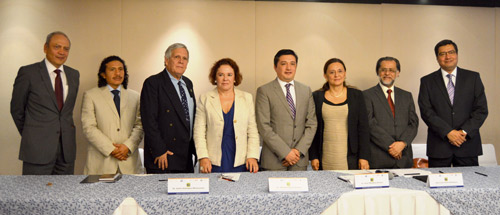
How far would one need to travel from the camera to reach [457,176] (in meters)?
2.15

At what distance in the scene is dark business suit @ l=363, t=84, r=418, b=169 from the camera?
3.45 m

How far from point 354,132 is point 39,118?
262 centimetres

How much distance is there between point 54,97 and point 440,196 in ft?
9.70

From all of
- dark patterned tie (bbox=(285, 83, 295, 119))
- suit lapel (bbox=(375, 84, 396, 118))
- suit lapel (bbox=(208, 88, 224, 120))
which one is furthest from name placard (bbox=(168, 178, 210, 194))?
suit lapel (bbox=(375, 84, 396, 118))

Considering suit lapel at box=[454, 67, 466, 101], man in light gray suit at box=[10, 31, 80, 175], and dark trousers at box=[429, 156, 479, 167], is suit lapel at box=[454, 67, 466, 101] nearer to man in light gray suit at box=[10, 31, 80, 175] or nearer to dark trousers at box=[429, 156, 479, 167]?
dark trousers at box=[429, 156, 479, 167]

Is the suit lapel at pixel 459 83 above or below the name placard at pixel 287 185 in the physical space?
above

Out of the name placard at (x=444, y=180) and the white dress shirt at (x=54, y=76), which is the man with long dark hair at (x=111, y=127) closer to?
the white dress shirt at (x=54, y=76)

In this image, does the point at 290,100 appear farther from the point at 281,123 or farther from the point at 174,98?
the point at 174,98

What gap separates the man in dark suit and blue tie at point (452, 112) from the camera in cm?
332

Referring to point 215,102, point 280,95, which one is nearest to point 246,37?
point 280,95

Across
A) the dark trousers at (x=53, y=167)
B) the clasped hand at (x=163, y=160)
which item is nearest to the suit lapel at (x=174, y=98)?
the clasped hand at (x=163, y=160)

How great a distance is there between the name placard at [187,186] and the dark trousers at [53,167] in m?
1.75

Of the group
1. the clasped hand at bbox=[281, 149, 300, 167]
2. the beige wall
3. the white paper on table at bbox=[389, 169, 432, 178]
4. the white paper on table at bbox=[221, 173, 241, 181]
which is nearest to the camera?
the white paper on table at bbox=[221, 173, 241, 181]

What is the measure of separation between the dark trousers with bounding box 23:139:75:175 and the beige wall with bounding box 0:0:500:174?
141cm
